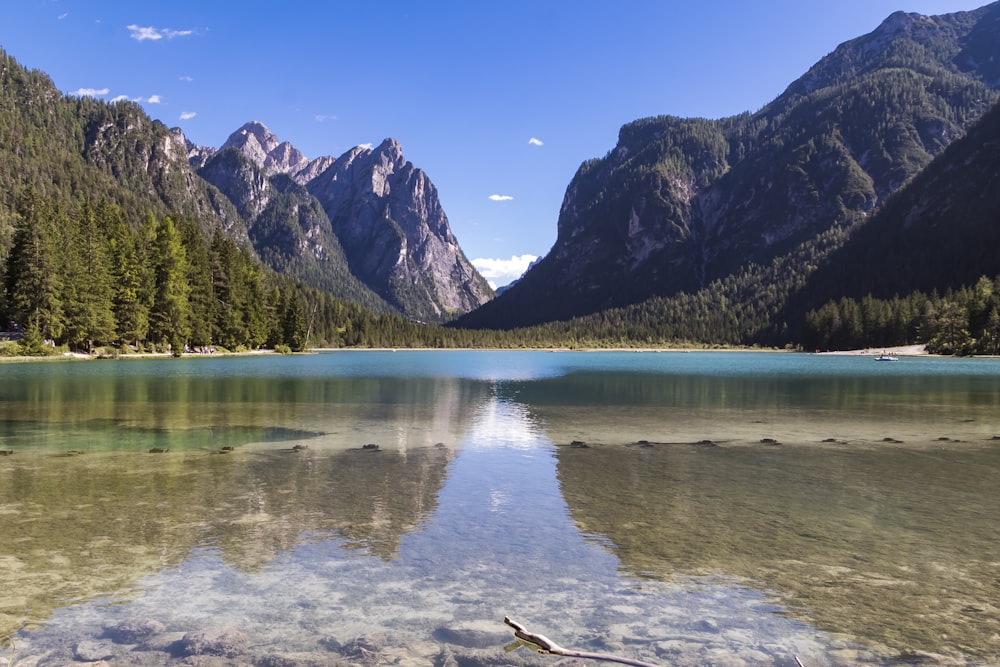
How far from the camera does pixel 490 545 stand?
14.4m

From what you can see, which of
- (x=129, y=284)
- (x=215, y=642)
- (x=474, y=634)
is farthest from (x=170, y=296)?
(x=474, y=634)

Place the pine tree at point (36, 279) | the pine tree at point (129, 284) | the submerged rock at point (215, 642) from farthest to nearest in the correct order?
the pine tree at point (129, 284)
the pine tree at point (36, 279)
the submerged rock at point (215, 642)

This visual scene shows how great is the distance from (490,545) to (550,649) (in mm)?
5726

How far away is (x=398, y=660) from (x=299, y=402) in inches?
1645

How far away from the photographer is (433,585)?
1184 centimetres

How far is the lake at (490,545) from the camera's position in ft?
31.5

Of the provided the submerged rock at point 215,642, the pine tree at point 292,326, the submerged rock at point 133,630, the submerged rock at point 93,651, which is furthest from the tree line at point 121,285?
the submerged rock at point 215,642

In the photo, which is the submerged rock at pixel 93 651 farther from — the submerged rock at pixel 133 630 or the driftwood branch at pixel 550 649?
the driftwood branch at pixel 550 649

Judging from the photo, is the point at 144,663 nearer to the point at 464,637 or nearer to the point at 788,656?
the point at 464,637

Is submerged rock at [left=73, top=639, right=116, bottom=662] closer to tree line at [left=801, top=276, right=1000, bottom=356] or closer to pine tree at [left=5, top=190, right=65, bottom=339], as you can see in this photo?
pine tree at [left=5, top=190, right=65, bottom=339]

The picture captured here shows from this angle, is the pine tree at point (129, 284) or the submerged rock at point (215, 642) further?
the pine tree at point (129, 284)

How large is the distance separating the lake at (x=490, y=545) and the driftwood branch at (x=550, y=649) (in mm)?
282

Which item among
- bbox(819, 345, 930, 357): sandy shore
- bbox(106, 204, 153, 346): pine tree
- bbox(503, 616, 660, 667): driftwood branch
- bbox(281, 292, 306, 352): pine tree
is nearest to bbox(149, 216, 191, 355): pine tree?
bbox(106, 204, 153, 346): pine tree

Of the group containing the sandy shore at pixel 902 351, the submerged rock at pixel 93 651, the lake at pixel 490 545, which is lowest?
the lake at pixel 490 545
